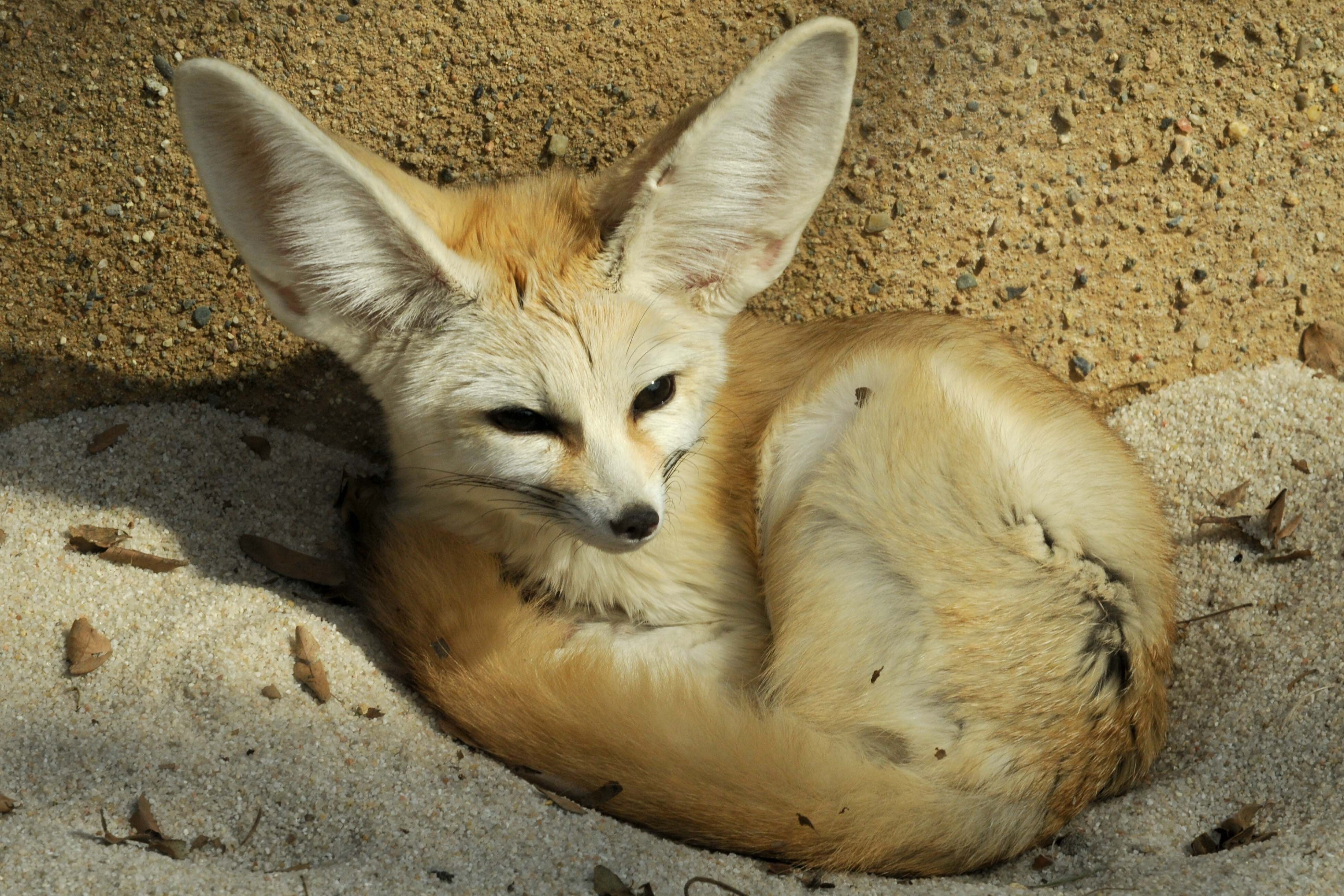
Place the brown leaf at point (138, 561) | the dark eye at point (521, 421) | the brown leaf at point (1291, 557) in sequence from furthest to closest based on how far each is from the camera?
the brown leaf at point (1291, 557) → the brown leaf at point (138, 561) → the dark eye at point (521, 421)

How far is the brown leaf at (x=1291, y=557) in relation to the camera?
2.58 m

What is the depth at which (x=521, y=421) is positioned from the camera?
6.47 ft

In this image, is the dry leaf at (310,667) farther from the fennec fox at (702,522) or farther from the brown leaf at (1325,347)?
the brown leaf at (1325,347)

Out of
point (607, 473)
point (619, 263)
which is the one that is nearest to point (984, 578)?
point (607, 473)

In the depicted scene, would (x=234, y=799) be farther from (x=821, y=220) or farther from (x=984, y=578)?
(x=821, y=220)

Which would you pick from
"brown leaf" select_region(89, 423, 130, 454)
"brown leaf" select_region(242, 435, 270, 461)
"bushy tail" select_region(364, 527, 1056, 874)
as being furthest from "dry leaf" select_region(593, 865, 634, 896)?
"brown leaf" select_region(89, 423, 130, 454)

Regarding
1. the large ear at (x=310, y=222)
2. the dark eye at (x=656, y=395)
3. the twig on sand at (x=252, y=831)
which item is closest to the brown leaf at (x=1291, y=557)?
the dark eye at (x=656, y=395)

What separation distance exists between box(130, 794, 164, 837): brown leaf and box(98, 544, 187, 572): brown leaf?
0.69 meters

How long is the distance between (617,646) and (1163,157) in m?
2.24

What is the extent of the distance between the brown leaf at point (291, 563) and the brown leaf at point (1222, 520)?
7.61ft

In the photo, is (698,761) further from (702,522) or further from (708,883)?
(702,522)

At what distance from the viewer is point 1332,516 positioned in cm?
265

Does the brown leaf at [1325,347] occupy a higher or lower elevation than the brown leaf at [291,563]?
higher

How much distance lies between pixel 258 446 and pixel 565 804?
1437 millimetres
